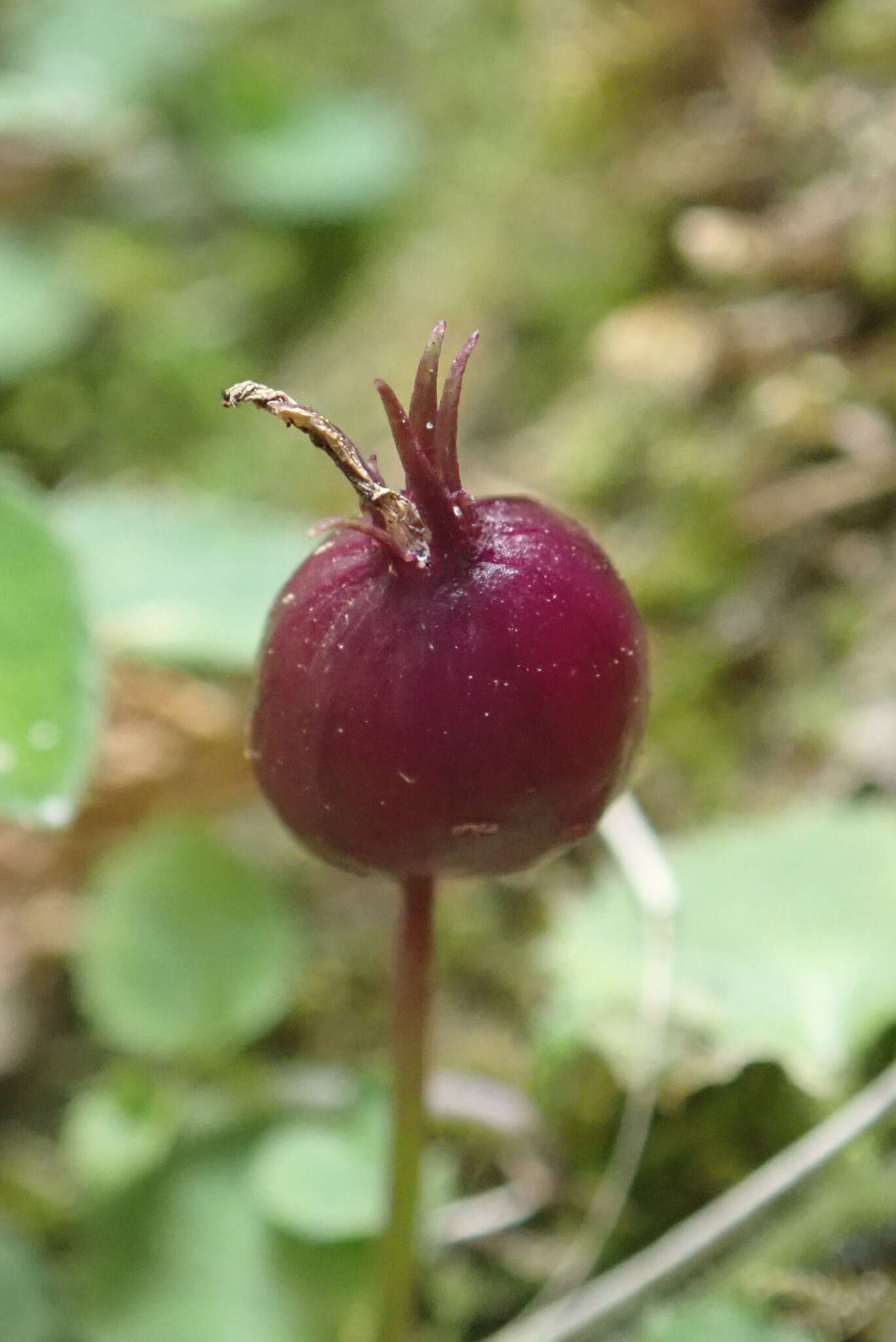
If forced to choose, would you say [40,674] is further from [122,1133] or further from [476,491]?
[476,491]

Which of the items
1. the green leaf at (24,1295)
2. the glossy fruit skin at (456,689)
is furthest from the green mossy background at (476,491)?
the glossy fruit skin at (456,689)

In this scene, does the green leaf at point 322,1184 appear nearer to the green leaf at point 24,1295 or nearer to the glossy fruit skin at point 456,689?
the green leaf at point 24,1295

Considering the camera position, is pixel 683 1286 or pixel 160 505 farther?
pixel 160 505

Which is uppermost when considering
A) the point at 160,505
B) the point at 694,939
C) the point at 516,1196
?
the point at 160,505

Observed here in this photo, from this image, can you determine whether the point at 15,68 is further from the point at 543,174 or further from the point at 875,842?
the point at 875,842

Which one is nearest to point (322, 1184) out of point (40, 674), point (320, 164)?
point (40, 674)

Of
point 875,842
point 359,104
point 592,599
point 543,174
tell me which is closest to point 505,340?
point 543,174

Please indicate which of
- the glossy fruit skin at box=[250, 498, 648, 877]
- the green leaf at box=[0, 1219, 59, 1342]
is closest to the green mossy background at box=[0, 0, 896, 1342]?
the green leaf at box=[0, 1219, 59, 1342]

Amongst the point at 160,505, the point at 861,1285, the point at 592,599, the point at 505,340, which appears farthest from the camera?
the point at 505,340
